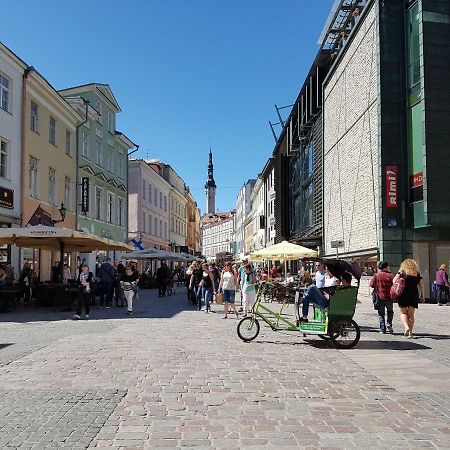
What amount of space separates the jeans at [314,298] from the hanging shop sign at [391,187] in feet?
39.9

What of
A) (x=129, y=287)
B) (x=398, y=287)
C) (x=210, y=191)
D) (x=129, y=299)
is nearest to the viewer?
(x=398, y=287)

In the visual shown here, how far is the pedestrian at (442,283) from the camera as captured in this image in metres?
20.7

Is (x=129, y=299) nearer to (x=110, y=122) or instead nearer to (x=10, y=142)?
(x=10, y=142)

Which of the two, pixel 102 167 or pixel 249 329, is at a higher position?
pixel 102 167

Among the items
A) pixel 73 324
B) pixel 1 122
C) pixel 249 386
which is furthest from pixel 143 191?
pixel 249 386

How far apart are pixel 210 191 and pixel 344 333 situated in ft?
508

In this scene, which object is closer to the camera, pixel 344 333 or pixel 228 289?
pixel 344 333

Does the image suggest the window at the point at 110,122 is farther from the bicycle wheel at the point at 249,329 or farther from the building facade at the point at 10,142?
the bicycle wheel at the point at 249,329

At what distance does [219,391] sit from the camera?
6723 millimetres

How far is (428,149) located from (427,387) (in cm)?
1586

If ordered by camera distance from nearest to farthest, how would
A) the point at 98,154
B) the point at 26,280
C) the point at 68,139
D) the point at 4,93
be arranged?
the point at 26,280 < the point at 4,93 < the point at 68,139 < the point at 98,154

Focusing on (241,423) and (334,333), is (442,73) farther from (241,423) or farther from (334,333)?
(241,423)

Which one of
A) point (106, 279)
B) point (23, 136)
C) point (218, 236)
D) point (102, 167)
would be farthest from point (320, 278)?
point (218, 236)

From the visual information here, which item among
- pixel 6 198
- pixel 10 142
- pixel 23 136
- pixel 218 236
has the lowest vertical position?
pixel 6 198
